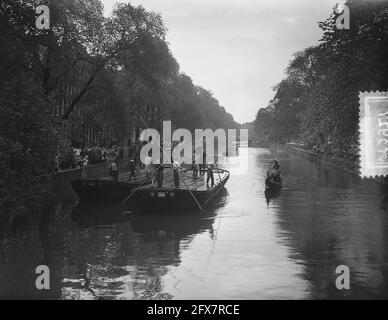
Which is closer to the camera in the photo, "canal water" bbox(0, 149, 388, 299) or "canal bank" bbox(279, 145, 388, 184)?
"canal water" bbox(0, 149, 388, 299)

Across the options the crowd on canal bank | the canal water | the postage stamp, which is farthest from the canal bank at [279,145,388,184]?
the crowd on canal bank

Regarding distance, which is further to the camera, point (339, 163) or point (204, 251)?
point (339, 163)

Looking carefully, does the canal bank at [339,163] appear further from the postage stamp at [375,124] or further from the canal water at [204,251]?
the canal water at [204,251]

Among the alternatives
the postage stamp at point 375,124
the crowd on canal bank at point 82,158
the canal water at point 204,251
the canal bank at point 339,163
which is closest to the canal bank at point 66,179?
the crowd on canal bank at point 82,158

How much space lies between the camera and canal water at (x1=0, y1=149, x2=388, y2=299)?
1319 cm

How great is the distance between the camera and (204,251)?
1770cm

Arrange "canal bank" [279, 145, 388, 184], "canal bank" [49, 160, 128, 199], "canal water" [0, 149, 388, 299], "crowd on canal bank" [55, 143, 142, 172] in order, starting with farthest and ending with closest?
"canal bank" [279, 145, 388, 184]
"crowd on canal bank" [55, 143, 142, 172]
"canal bank" [49, 160, 128, 199]
"canal water" [0, 149, 388, 299]

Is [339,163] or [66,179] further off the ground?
[339,163]

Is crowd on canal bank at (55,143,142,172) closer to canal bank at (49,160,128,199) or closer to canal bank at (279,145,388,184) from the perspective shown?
canal bank at (49,160,128,199)

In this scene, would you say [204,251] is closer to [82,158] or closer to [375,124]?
[375,124]

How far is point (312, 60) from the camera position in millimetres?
81688

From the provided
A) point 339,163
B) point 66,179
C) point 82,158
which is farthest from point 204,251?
point 339,163

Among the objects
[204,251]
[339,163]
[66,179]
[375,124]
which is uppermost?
[375,124]

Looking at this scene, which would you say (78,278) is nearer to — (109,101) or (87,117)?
(109,101)
